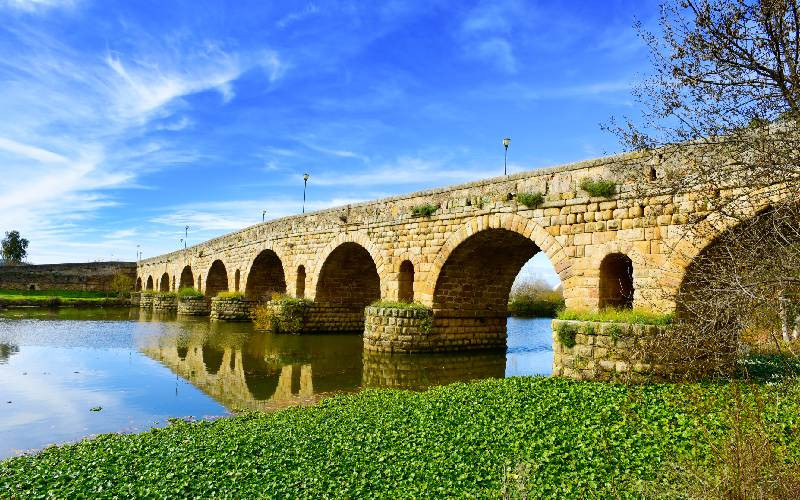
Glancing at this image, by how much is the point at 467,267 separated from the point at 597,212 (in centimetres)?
552

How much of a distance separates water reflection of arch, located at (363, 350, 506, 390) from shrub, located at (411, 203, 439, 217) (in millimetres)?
4125

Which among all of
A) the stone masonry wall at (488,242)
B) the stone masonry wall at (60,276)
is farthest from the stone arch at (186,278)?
the stone masonry wall at (488,242)

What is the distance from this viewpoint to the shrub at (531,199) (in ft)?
42.6

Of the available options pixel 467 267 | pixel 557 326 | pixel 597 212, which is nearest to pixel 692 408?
pixel 557 326

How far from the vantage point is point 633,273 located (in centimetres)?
1077

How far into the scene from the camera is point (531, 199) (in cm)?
1303

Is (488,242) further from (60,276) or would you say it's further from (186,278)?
(60,276)

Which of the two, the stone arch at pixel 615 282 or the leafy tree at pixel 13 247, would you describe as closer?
the stone arch at pixel 615 282

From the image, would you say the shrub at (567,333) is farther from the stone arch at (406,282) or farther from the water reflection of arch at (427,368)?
the stone arch at (406,282)

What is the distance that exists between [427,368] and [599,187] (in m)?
5.95

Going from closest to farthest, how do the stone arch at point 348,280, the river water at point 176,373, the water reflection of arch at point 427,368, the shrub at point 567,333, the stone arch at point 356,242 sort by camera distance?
the river water at point 176,373, the shrub at point 567,333, the water reflection of arch at point 427,368, the stone arch at point 356,242, the stone arch at point 348,280

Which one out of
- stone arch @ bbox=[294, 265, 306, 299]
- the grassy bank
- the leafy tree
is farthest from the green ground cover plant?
the leafy tree

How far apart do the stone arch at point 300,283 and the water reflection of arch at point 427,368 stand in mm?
8314

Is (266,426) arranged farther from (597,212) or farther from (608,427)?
(597,212)
